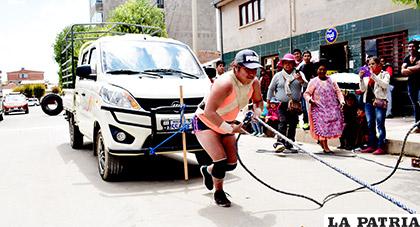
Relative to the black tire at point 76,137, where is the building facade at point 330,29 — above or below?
above

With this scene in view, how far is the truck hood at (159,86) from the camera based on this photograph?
5648 mm

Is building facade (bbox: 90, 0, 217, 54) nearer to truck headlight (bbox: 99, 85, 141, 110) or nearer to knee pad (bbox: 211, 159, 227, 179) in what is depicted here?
truck headlight (bbox: 99, 85, 141, 110)

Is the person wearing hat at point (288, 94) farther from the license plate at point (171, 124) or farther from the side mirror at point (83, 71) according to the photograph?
the side mirror at point (83, 71)

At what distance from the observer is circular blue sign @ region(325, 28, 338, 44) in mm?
14520

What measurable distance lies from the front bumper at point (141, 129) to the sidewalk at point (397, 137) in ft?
13.5

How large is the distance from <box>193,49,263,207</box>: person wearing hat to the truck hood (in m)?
1.10

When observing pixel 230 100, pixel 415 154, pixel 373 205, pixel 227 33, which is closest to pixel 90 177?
pixel 230 100

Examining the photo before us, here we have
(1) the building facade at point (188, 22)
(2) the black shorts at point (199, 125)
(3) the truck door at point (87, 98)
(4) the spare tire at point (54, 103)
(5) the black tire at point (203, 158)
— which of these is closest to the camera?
(2) the black shorts at point (199, 125)

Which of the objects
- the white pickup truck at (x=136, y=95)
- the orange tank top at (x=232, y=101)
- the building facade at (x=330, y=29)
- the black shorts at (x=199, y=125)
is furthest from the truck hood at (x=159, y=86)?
the building facade at (x=330, y=29)

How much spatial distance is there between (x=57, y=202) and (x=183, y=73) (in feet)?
8.84

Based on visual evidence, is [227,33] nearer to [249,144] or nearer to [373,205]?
[249,144]

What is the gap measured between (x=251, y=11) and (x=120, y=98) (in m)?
15.9

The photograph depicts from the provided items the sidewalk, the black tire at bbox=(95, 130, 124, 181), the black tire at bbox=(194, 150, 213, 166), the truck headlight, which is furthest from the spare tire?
the sidewalk

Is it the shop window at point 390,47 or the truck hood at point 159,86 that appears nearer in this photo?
the truck hood at point 159,86
